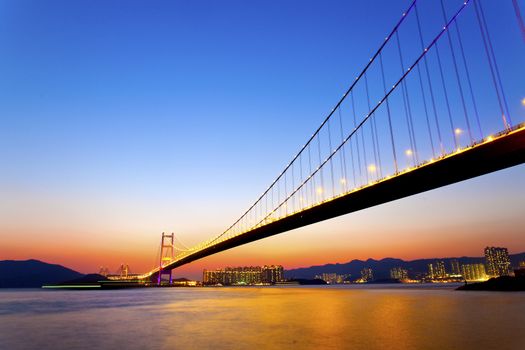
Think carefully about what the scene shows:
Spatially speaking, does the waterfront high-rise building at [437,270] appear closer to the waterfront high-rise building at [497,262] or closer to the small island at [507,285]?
the waterfront high-rise building at [497,262]

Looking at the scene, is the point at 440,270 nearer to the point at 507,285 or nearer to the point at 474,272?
the point at 474,272

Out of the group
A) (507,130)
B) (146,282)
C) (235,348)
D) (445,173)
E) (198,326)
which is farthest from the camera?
(146,282)

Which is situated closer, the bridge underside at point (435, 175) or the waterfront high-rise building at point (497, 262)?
the bridge underside at point (435, 175)

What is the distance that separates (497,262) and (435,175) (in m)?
146

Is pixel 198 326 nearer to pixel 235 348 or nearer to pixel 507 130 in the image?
pixel 235 348

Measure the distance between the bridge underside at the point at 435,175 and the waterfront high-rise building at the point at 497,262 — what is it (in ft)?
449

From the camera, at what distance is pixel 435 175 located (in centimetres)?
2081

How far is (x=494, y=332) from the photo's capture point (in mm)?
10633

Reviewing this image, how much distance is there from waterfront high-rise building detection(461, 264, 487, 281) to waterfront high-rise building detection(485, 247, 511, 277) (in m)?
Result: 6.12

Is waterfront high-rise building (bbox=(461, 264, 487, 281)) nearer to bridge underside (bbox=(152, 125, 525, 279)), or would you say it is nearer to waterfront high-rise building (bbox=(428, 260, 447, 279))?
waterfront high-rise building (bbox=(428, 260, 447, 279))

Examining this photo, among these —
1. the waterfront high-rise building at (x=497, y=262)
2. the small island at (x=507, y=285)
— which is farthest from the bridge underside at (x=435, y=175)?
the waterfront high-rise building at (x=497, y=262)

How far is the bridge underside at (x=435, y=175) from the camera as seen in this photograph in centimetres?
1668

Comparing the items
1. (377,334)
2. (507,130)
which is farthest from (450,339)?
(507,130)

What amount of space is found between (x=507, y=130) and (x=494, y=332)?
931 centimetres
